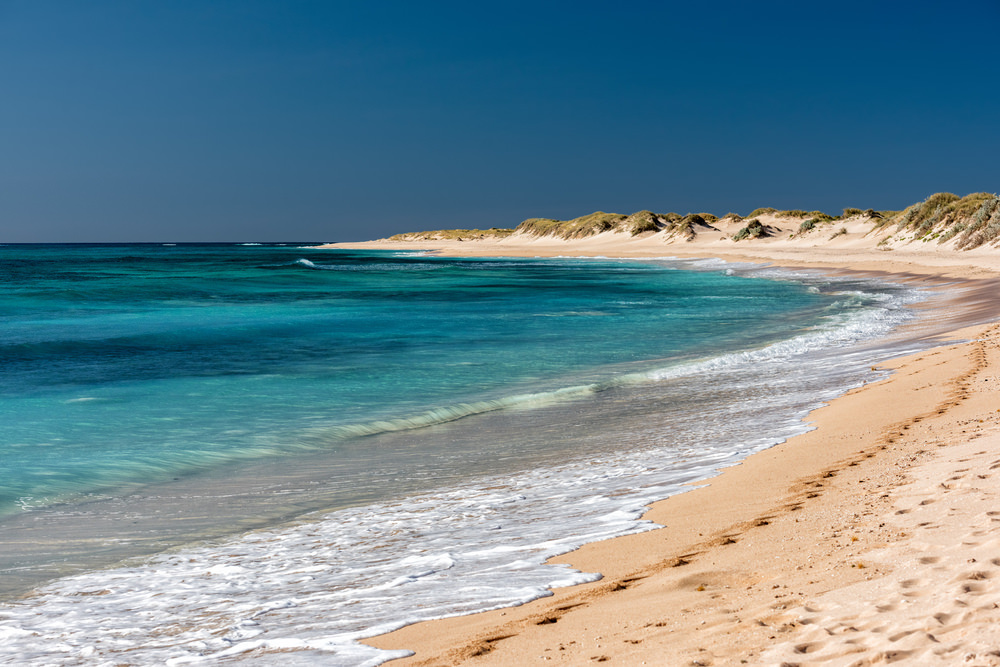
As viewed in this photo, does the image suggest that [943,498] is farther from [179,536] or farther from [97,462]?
[97,462]

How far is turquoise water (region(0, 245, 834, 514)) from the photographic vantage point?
8.69 m

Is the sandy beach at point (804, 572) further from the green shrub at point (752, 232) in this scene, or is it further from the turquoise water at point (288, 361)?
the green shrub at point (752, 232)

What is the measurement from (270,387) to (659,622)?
1011cm

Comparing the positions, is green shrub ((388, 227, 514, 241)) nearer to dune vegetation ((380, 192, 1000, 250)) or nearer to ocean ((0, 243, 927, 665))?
dune vegetation ((380, 192, 1000, 250))

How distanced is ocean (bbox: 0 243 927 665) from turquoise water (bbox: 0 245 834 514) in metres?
0.08

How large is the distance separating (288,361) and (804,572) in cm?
1300

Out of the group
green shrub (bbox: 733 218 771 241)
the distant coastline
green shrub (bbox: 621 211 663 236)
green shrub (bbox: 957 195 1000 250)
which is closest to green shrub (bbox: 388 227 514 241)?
the distant coastline

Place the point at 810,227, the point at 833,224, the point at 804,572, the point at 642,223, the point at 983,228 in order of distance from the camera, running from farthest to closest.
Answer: the point at 642,223, the point at 810,227, the point at 833,224, the point at 983,228, the point at 804,572

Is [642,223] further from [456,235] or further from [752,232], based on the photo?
[456,235]

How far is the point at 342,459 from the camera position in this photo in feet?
26.4

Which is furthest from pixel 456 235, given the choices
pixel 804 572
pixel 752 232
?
pixel 804 572

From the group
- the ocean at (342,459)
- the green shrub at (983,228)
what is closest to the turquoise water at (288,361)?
the ocean at (342,459)

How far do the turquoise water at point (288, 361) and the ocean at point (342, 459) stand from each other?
8cm

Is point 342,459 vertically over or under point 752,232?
under
